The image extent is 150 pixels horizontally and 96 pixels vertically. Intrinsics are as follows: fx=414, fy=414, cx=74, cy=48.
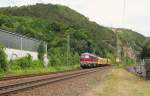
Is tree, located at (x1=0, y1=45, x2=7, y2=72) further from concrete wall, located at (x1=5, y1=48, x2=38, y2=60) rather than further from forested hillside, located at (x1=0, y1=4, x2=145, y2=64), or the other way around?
forested hillside, located at (x1=0, y1=4, x2=145, y2=64)

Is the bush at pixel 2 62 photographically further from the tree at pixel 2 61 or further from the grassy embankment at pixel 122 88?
the grassy embankment at pixel 122 88

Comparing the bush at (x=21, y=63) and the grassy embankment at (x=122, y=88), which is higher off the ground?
the bush at (x=21, y=63)

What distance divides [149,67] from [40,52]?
42.3m

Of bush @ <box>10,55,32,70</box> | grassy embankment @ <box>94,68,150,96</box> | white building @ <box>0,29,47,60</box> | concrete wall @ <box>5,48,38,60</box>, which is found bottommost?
grassy embankment @ <box>94,68,150,96</box>

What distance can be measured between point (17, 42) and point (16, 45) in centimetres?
102

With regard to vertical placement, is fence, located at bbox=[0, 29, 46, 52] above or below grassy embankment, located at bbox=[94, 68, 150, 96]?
above

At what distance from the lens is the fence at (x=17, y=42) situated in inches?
2625

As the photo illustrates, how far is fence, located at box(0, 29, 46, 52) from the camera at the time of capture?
6669 centimetres

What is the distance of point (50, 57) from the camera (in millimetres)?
87125

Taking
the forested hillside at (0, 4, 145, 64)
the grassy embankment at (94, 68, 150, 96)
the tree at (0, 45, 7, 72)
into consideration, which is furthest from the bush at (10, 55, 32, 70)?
the grassy embankment at (94, 68, 150, 96)

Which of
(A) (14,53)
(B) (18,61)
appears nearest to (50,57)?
(A) (14,53)

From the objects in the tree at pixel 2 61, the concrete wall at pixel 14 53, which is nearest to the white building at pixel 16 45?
the concrete wall at pixel 14 53

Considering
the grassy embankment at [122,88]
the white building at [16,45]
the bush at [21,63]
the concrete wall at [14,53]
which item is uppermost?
the white building at [16,45]

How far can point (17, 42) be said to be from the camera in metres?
72.6
